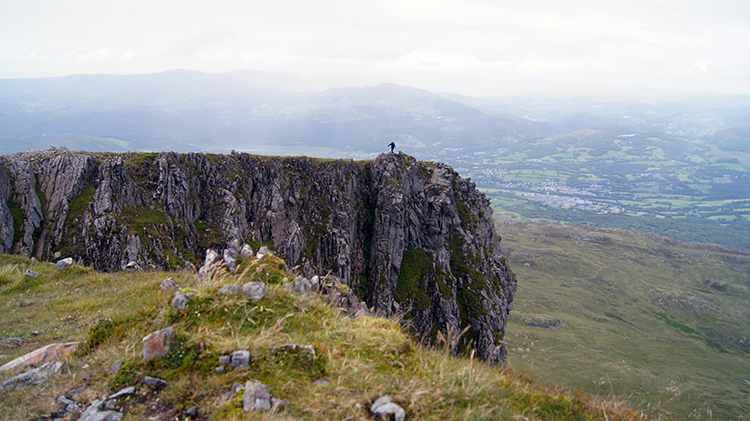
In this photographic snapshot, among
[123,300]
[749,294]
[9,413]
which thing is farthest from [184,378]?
[749,294]

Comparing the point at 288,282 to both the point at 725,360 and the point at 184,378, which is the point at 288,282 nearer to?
the point at 184,378

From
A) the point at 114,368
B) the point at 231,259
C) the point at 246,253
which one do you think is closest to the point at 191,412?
the point at 114,368

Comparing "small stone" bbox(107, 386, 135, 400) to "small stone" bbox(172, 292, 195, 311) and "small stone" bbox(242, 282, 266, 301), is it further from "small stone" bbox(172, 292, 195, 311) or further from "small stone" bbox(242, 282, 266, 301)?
"small stone" bbox(242, 282, 266, 301)

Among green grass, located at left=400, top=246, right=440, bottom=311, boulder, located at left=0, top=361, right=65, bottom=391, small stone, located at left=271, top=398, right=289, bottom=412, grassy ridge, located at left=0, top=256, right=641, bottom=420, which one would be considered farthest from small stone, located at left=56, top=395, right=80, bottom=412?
green grass, located at left=400, top=246, right=440, bottom=311

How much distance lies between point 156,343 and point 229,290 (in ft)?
7.33

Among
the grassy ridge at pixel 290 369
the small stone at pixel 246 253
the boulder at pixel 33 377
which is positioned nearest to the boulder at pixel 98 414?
the grassy ridge at pixel 290 369

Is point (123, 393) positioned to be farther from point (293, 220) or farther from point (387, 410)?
point (293, 220)

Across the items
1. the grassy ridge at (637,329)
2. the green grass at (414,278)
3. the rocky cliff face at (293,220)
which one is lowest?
the grassy ridge at (637,329)

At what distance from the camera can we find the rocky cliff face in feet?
144

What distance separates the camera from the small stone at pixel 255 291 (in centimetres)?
938

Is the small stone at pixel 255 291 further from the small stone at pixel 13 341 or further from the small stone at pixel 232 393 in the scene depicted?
the small stone at pixel 13 341

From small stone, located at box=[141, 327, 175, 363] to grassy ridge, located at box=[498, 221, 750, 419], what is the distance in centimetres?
5490

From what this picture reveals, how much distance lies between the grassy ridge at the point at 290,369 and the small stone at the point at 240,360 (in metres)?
0.13

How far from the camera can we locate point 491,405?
691 centimetres
